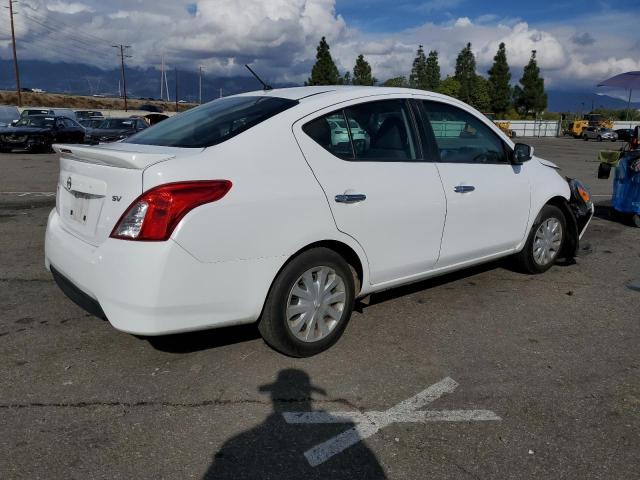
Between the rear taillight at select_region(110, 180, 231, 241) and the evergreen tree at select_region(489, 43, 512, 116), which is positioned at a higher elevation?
the evergreen tree at select_region(489, 43, 512, 116)

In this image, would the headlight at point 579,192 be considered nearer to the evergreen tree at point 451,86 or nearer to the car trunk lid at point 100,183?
the car trunk lid at point 100,183

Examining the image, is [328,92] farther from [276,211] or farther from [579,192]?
[579,192]

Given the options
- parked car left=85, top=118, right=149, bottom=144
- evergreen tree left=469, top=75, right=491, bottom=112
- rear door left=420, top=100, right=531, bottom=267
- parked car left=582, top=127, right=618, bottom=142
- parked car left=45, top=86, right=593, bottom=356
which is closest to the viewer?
parked car left=45, top=86, right=593, bottom=356

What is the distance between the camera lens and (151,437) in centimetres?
271

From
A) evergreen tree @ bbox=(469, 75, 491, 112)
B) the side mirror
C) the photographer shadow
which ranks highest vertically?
evergreen tree @ bbox=(469, 75, 491, 112)

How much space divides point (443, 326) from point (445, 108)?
1688 mm

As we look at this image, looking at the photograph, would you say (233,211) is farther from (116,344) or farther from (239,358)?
(116,344)

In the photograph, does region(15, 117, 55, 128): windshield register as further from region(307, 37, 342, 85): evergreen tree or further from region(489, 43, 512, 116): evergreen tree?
region(489, 43, 512, 116): evergreen tree

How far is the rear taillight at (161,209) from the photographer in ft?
9.30

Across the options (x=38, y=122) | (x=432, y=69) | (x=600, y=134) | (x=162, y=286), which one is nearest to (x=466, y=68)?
(x=432, y=69)

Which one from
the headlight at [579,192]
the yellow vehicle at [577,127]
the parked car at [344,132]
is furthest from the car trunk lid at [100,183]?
the yellow vehicle at [577,127]

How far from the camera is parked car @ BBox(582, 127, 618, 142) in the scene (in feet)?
155

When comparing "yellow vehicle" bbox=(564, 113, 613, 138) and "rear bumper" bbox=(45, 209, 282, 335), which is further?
"yellow vehicle" bbox=(564, 113, 613, 138)

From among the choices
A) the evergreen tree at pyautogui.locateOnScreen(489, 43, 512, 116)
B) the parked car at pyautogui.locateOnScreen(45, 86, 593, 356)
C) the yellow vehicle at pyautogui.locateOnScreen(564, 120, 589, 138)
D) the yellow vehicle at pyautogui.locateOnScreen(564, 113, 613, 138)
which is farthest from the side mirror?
the evergreen tree at pyautogui.locateOnScreen(489, 43, 512, 116)
